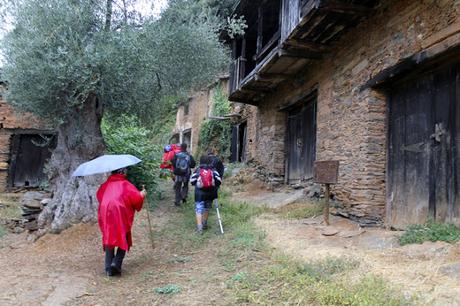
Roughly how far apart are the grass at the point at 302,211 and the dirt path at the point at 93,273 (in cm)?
189

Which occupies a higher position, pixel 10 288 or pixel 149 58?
pixel 149 58

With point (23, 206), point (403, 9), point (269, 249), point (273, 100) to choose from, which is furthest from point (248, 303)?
point (273, 100)

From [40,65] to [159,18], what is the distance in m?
2.19

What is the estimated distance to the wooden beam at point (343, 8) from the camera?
19.4 ft

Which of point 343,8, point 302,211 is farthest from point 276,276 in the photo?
point 343,8

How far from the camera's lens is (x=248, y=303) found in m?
3.67

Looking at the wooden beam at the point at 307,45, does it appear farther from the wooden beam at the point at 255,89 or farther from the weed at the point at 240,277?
the weed at the point at 240,277

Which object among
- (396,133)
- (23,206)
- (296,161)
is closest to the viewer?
(396,133)

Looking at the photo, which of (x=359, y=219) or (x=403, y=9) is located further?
(x=359, y=219)

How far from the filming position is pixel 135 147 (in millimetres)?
9500

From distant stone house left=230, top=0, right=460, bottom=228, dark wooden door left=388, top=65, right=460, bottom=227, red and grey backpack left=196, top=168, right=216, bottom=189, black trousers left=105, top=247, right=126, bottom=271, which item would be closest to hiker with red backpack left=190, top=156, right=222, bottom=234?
red and grey backpack left=196, top=168, right=216, bottom=189

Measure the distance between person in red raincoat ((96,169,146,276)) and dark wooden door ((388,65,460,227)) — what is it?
3.71 meters

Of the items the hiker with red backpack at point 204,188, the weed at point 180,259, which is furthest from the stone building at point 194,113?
the weed at point 180,259

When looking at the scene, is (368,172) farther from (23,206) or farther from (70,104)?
(23,206)
